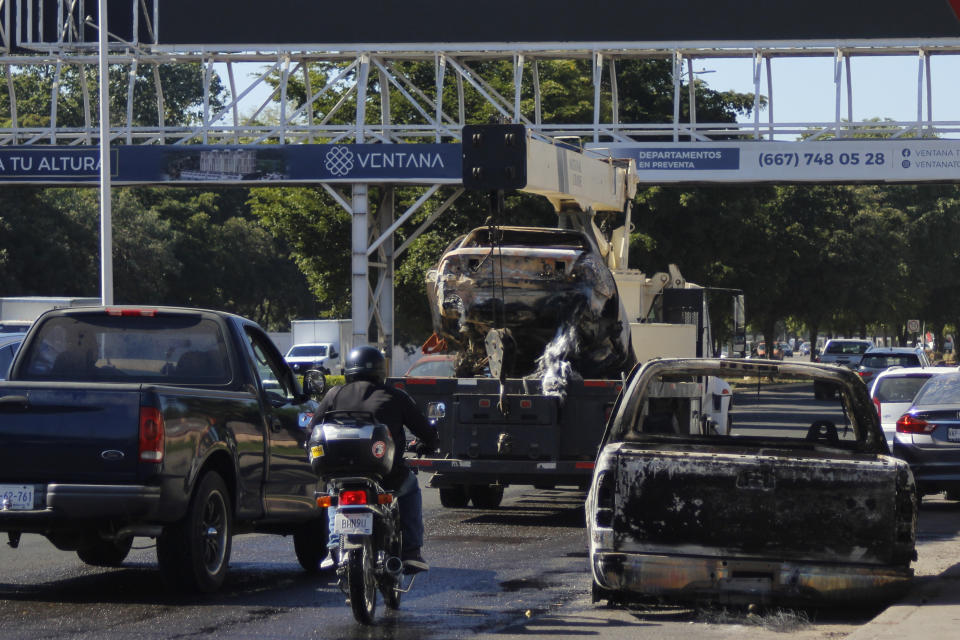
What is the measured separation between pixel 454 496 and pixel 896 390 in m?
6.02

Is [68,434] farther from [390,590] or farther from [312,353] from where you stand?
[312,353]

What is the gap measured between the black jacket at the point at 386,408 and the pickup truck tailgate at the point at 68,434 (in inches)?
46.0

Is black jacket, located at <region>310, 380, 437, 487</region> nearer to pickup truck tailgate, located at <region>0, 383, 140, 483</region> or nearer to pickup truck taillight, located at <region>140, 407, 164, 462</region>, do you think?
pickup truck taillight, located at <region>140, 407, 164, 462</region>

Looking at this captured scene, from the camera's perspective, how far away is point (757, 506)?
29.6 ft

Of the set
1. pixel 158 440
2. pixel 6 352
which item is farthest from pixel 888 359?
pixel 158 440

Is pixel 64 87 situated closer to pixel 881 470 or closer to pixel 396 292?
→ pixel 396 292

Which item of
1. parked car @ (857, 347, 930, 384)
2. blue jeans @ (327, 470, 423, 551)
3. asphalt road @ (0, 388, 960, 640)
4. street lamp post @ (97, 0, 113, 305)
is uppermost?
street lamp post @ (97, 0, 113, 305)

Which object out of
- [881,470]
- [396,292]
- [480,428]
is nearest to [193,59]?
[396,292]

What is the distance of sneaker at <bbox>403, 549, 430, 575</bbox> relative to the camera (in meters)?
9.07

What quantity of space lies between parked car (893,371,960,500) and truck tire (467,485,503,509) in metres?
4.33

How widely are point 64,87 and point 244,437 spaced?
3137 inches

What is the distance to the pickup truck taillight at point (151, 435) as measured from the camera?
912 centimetres

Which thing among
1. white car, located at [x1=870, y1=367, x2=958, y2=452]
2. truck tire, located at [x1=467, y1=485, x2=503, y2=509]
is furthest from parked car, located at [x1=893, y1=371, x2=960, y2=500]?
truck tire, located at [x1=467, y1=485, x2=503, y2=509]

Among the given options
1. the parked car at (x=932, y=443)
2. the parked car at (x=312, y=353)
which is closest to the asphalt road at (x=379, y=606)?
the parked car at (x=932, y=443)
